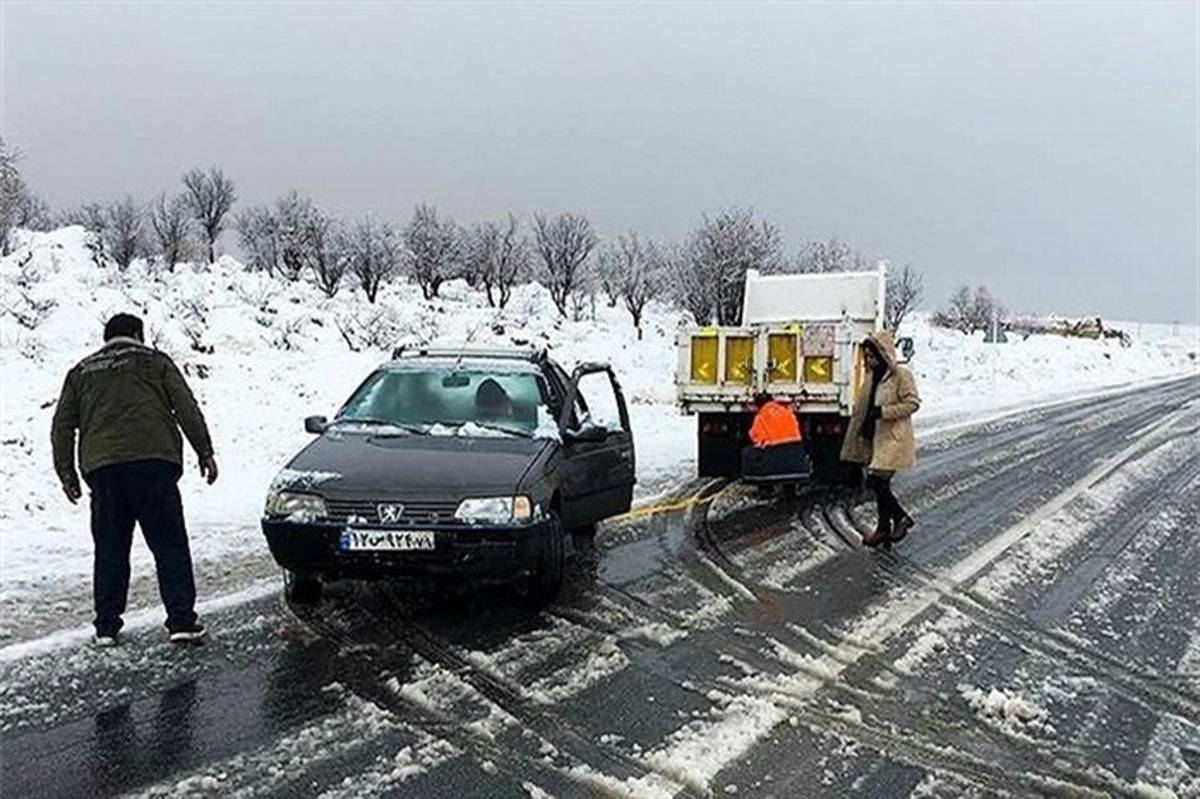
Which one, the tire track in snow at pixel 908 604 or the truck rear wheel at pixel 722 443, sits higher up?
the truck rear wheel at pixel 722 443

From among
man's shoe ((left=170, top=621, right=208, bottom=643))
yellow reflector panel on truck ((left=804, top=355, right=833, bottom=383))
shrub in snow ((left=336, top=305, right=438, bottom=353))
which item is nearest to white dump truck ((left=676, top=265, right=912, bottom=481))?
yellow reflector panel on truck ((left=804, top=355, right=833, bottom=383))

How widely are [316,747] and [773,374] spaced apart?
918cm

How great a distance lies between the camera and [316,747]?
4355 mm

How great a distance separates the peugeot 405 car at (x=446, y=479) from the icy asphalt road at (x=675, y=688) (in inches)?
15.6

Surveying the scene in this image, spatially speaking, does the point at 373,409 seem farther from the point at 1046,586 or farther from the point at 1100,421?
the point at 1100,421

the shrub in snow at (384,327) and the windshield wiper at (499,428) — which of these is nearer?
the windshield wiper at (499,428)

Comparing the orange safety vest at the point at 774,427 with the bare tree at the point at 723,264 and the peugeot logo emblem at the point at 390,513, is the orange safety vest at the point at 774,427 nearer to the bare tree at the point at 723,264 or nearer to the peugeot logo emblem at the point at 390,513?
the peugeot logo emblem at the point at 390,513

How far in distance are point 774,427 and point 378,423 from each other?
554cm

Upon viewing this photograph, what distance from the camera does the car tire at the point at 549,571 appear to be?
6477 mm

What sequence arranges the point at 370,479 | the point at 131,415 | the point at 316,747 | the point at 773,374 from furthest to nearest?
1. the point at 773,374
2. the point at 370,479
3. the point at 131,415
4. the point at 316,747

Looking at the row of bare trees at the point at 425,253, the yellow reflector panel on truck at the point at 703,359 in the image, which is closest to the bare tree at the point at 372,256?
the row of bare trees at the point at 425,253

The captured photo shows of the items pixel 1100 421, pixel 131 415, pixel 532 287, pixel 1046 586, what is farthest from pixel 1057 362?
pixel 131 415

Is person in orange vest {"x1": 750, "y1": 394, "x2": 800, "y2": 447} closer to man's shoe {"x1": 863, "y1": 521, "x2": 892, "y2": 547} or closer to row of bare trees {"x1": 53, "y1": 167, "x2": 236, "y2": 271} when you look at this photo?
man's shoe {"x1": 863, "y1": 521, "x2": 892, "y2": 547}

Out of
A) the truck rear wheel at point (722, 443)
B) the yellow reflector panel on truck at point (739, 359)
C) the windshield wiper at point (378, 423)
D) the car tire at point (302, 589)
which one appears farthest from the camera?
the yellow reflector panel on truck at point (739, 359)
